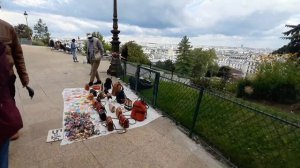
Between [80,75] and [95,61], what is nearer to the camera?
[95,61]

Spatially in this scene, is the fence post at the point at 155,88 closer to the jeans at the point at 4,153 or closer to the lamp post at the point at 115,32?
the jeans at the point at 4,153

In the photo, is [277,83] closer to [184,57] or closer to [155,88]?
[155,88]

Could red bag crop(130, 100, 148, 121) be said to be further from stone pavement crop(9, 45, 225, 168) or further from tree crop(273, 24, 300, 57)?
tree crop(273, 24, 300, 57)

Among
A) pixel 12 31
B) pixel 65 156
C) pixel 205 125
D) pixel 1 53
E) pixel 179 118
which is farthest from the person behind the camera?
pixel 179 118

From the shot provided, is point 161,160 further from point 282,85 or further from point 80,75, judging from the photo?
point 282,85

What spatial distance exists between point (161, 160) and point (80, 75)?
21.9 ft

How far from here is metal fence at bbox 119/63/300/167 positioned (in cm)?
313

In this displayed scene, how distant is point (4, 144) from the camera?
5.51ft

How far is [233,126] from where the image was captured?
13.2ft

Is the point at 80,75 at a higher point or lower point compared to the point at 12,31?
lower

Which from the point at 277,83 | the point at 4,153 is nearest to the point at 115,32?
the point at 4,153

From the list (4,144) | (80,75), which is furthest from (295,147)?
(80,75)

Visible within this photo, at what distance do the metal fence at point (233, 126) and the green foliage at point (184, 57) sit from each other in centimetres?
4616

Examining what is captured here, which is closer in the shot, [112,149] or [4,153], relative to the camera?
[4,153]
